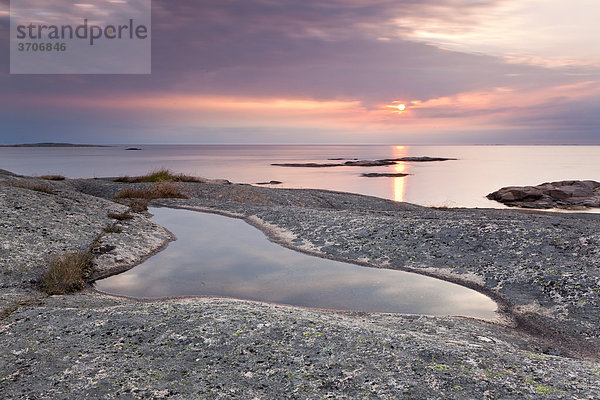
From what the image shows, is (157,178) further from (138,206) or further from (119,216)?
(119,216)

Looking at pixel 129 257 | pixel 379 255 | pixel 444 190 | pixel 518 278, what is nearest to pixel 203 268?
pixel 129 257

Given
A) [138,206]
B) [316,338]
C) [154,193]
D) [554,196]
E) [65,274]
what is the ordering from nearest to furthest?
[316,338], [65,274], [138,206], [154,193], [554,196]

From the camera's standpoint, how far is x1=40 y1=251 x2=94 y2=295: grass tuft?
11359 mm

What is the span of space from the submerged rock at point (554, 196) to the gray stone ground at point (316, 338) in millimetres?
45709

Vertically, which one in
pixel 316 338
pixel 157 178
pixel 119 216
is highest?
pixel 157 178

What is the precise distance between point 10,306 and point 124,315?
3090mm

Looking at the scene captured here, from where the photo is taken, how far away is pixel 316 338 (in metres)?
7.76

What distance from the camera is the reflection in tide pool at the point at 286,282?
11.1m

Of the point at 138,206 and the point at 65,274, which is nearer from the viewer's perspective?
the point at 65,274

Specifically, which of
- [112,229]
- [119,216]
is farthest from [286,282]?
[119,216]

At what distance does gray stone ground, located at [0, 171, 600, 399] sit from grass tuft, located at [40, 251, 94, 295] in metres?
0.42

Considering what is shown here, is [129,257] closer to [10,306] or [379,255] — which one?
[10,306]

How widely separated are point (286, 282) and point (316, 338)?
16.1 ft

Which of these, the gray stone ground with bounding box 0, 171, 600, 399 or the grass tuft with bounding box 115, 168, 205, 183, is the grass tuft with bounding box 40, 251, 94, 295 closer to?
the gray stone ground with bounding box 0, 171, 600, 399
